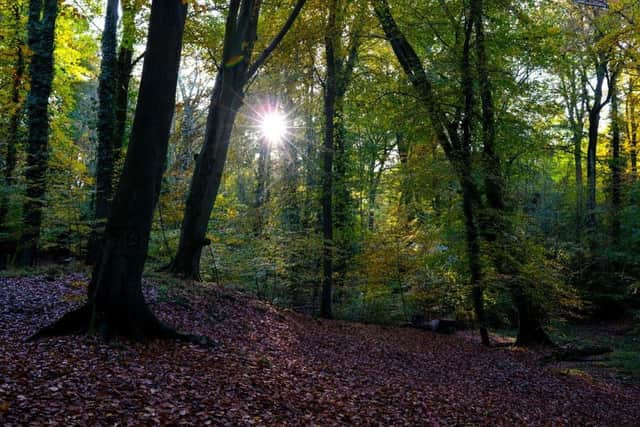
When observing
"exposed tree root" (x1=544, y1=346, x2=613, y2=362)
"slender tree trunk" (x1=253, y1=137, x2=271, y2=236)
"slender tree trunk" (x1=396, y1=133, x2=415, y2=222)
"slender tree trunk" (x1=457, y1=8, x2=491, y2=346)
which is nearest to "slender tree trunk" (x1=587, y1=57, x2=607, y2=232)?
"slender tree trunk" (x1=396, y1=133, x2=415, y2=222)

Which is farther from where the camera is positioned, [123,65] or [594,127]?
[594,127]

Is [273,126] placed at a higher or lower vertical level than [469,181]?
higher

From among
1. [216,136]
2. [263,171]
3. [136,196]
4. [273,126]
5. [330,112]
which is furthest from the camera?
[263,171]

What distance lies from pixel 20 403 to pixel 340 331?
30.0 ft

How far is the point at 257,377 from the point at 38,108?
9.92 metres

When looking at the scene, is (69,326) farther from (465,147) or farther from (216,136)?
(465,147)

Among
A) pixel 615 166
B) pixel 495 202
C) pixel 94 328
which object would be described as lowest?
pixel 94 328

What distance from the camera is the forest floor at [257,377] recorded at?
4.59 m

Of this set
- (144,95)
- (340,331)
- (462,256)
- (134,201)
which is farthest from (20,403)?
(462,256)

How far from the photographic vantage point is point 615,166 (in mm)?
21594

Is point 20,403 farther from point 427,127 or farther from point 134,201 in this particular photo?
point 427,127

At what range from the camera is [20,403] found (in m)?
4.05

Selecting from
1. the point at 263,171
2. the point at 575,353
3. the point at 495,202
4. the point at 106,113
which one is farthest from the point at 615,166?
the point at 106,113

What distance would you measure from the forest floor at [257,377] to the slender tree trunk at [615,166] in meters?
10.3
